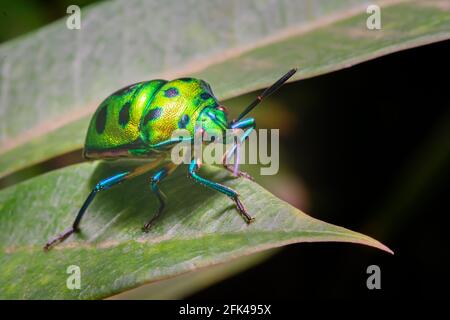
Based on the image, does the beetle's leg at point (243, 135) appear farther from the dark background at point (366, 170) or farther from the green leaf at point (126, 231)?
the dark background at point (366, 170)

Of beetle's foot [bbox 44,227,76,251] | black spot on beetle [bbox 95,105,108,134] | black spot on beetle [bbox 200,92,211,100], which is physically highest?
black spot on beetle [bbox 200,92,211,100]

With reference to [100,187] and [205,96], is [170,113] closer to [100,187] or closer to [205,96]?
[205,96]

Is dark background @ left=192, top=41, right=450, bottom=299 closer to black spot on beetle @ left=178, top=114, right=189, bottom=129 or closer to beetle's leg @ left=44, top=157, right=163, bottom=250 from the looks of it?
beetle's leg @ left=44, top=157, right=163, bottom=250

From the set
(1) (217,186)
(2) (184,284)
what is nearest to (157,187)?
(1) (217,186)

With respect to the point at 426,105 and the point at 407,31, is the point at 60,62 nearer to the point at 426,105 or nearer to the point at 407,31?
the point at 407,31

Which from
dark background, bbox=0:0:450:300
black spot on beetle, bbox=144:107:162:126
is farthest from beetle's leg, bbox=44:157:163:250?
dark background, bbox=0:0:450:300

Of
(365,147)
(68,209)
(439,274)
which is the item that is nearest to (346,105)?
(365,147)
